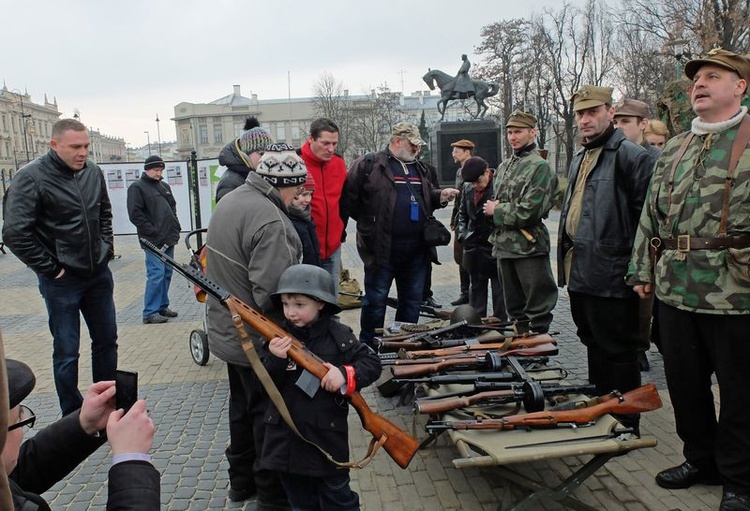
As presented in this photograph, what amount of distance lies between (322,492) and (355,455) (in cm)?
115

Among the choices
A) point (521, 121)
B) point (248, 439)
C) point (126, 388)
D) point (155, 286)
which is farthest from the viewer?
point (155, 286)

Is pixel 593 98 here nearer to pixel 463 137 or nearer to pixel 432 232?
pixel 432 232

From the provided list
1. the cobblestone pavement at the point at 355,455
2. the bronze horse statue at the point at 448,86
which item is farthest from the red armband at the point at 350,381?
the bronze horse statue at the point at 448,86

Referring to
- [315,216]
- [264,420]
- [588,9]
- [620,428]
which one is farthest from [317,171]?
[588,9]

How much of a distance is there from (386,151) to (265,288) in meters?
2.80

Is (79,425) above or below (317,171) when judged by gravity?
below

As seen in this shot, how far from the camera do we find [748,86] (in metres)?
3.04

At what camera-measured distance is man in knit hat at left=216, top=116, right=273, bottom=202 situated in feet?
13.0

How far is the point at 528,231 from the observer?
4.95 m

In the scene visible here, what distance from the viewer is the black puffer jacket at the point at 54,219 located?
418cm

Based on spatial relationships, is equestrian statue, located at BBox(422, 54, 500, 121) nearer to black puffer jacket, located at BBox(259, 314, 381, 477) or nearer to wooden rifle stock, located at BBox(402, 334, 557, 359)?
wooden rifle stock, located at BBox(402, 334, 557, 359)

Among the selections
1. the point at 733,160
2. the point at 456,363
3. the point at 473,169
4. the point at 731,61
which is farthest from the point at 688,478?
the point at 473,169

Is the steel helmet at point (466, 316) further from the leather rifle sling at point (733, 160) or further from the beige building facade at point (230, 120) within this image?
the beige building facade at point (230, 120)

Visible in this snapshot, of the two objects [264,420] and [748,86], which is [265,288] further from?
[748,86]
